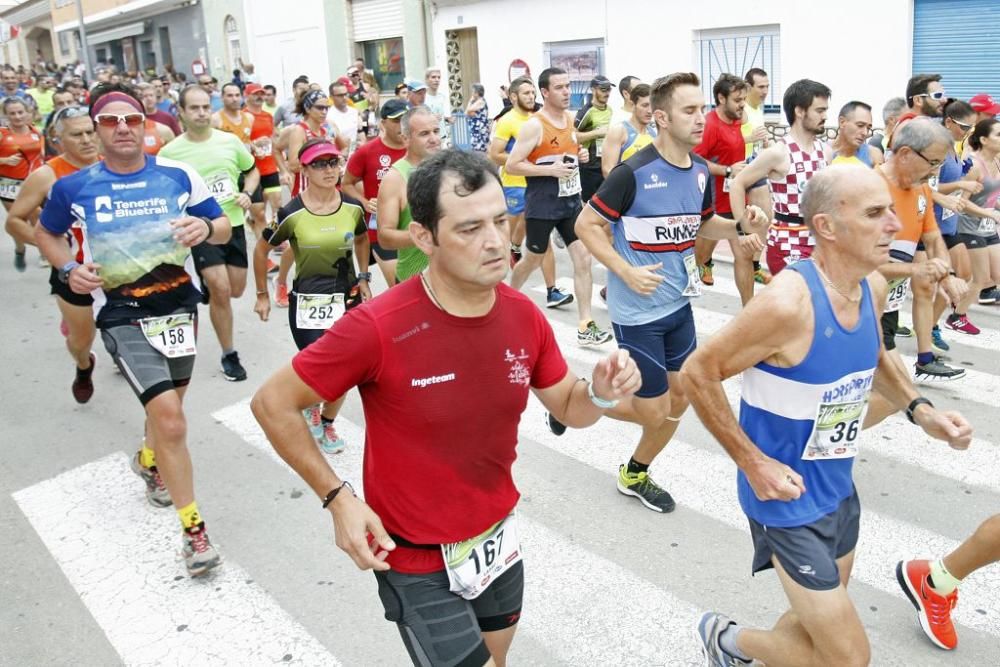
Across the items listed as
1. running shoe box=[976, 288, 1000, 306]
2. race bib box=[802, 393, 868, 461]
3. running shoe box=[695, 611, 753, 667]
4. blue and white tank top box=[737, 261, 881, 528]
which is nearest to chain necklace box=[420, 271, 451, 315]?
blue and white tank top box=[737, 261, 881, 528]

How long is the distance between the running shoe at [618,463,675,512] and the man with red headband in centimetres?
211

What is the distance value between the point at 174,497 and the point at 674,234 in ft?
9.04

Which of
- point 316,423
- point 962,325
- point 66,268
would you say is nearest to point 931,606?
point 316,423

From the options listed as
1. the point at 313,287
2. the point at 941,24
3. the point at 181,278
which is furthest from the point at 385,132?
the point at 941,24

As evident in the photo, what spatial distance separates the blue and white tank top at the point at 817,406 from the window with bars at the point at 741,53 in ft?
44.1

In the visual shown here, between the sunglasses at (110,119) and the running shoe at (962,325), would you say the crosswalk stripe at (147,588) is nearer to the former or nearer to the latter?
the sunglasses at (110,119)

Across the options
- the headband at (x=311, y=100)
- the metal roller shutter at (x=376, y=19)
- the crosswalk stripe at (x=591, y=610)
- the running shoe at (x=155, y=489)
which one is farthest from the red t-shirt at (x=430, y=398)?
the metal roller shutter at (x=376, y=19)

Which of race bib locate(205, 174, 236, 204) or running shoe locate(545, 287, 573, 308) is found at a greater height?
race bib locate(205, 174, 236, 204)

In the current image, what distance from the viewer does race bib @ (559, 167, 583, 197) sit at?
7.93 metres

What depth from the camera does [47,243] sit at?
4.70 metres

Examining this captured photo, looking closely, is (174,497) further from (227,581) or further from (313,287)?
(313,287)

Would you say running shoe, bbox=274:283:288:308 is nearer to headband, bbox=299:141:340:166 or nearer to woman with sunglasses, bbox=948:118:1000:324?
headband, bbox=299:141:340:166

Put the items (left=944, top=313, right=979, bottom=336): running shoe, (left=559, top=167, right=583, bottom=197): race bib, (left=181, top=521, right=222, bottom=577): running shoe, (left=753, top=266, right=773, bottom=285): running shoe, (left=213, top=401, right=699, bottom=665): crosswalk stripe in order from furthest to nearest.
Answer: (left=753, top=266, right=773, bottom=285): running shoe → (left=559, top=167, right=583, bottom=197): race bib → (left=944, top=313, right=979, bottom=336): running shoe → (left=181, top=521, right=222, bottom=577): running shoe → (left=213, top=401, right=699, bottom=665): crosswalk stripe

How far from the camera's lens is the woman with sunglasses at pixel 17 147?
1014 cm
